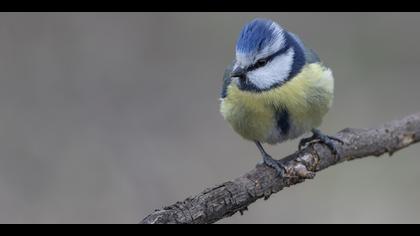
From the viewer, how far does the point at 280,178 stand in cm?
241

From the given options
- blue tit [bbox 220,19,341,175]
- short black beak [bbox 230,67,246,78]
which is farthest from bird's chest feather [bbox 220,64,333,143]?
short black beak [bbox 230,67,246,78]

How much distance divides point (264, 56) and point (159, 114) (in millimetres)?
2121

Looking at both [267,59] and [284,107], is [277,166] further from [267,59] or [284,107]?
[267,59]

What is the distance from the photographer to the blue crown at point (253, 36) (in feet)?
8.43

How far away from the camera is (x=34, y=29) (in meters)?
4.73

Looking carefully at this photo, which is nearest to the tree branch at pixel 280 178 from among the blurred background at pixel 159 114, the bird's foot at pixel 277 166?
the bird's foot at pixel 277 166

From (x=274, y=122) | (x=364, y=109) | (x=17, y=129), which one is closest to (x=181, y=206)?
(x=274, y=122)

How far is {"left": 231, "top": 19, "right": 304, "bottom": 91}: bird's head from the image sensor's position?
Answer: 259 centimetres

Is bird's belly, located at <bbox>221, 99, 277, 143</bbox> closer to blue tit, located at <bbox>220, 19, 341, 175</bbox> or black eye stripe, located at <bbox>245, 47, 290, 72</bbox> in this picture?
blue tit, located at <bbox>220, 19, 341, 175</bbox>

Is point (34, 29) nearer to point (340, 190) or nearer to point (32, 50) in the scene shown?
point (32, 50)

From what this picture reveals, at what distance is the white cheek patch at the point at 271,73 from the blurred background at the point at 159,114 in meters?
1.43

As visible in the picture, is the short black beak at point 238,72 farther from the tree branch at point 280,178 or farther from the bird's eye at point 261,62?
the tree branch at point 280,178

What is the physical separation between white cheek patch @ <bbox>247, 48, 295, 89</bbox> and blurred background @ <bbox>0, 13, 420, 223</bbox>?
1427mm
